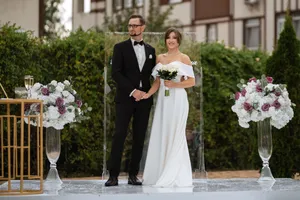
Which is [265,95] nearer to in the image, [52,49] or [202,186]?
[202,186]

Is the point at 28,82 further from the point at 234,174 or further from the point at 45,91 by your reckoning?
the point at 234,174

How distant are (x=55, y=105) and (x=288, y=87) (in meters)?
3.61

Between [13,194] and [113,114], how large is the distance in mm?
2687

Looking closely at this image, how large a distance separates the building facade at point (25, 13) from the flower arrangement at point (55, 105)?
7.35 meters

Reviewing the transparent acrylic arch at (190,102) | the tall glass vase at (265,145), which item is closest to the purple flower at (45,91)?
the transparent acrylic arch at (190,102)

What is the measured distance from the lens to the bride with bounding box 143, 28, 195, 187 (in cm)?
911

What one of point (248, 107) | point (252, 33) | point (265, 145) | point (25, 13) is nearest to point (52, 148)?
point (248, 107)

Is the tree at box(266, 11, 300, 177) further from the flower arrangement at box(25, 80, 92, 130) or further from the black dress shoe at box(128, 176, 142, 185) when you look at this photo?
the flower arrangement at box(25, 80, 92, 130)

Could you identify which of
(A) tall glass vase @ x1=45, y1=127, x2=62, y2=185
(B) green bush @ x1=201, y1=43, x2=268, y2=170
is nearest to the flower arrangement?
(A) tall glass vase @ x1=45, y1=127, x2=62, y2=185

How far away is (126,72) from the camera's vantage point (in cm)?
912

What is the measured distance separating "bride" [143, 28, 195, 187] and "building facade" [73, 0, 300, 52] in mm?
12268

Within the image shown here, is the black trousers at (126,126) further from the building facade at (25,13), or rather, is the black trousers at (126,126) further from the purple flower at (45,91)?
the building facade at (25,13)

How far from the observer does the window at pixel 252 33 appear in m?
22.3

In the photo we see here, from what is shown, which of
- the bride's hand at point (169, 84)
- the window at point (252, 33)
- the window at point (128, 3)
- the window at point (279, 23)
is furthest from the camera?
the window at point (128, 3)
